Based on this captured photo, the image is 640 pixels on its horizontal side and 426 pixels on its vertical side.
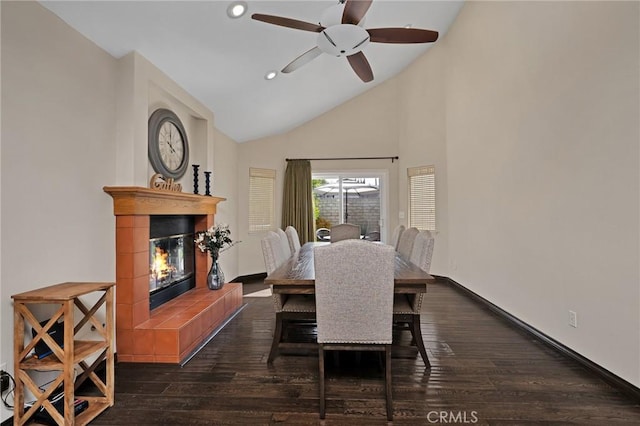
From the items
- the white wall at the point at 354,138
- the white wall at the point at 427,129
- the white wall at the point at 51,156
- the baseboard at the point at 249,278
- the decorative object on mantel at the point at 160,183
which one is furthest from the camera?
the white wall at the point at 354,138

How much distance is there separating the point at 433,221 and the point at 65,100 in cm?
499

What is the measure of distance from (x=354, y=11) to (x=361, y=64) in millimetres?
843

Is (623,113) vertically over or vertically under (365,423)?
over

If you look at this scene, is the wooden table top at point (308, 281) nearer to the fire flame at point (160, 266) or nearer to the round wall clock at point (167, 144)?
the fire flame at point (160, 266)

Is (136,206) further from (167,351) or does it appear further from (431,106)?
(431,106)

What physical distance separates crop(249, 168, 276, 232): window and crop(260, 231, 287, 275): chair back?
2732mm

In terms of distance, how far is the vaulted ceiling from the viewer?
2285 millimetres

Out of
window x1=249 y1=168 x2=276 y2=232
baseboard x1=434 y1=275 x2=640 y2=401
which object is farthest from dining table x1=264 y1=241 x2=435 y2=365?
window x1=249 y1=168 x2=276 y2=232

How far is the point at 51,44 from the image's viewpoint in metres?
1.99

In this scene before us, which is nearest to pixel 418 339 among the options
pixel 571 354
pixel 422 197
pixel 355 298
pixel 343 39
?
pixel 355 298

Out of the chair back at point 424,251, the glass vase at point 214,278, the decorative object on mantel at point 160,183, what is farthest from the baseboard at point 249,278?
the chair back at point 424,251

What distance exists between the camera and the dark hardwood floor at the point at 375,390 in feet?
6.05

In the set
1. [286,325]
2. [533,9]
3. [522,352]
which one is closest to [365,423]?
[286,325]

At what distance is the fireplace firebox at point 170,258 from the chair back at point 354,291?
77.0 inches
